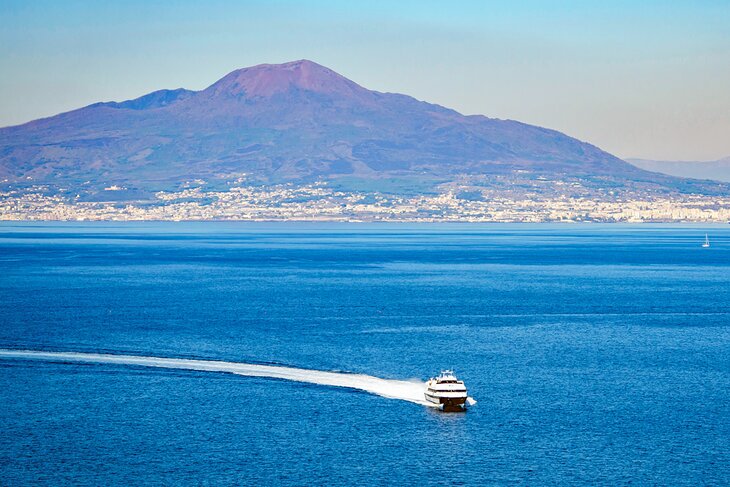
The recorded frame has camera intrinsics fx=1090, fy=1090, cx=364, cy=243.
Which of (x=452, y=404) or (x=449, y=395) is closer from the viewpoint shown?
(x=449, y=395)

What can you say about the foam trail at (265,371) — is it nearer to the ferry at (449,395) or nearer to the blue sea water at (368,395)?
the ferry at (449,395)

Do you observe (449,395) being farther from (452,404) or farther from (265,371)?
(265,371)

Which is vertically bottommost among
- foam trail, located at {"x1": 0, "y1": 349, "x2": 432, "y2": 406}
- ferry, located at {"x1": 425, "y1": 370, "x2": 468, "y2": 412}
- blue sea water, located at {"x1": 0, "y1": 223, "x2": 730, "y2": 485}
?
blue sea water, located at {"x1": 0, "y1": 223, "x2": 730, "y2": 485}

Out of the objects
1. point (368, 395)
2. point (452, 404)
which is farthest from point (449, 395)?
point (368, 395)

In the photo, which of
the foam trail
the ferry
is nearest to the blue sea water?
the ferry

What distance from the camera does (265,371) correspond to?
266 ft

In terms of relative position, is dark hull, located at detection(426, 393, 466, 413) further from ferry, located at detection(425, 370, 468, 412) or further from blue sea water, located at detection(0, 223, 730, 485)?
blue sea water, located at detection(0, 223, 730, 485)

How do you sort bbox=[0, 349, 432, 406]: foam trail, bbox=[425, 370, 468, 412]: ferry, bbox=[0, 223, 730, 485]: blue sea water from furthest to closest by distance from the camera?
bbox=[0, 349, 432, 406]: foam trail
bbox=[425, 370, 468, 412]: ferry
bbox=[0, 223, 730, 485]: blue sea water

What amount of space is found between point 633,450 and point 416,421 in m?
13.2

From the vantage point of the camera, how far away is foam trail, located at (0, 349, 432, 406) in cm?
7425

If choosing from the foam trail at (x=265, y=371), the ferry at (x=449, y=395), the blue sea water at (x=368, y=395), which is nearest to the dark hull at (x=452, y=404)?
the ferry at (x=449, y=395)

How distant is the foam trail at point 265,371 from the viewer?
7425cm

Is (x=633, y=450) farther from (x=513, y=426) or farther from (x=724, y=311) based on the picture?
(x=724, y=311)

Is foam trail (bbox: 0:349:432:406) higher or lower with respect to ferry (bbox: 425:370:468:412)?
lower
